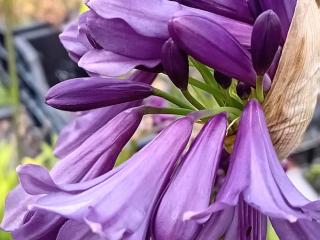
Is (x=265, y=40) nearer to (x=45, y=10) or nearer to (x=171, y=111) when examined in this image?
(x=171, y=111)

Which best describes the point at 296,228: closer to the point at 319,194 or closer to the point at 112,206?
the point at 112,206

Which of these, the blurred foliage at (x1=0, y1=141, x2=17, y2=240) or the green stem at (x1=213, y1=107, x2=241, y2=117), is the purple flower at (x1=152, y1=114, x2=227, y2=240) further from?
the blurred foliage at (x1=0, y1=141, x2=17, y2=240)

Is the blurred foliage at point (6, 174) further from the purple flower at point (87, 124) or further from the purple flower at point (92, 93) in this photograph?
the purple flower at point (92, 93)

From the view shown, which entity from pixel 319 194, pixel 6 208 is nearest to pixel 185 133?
pixel 6 208

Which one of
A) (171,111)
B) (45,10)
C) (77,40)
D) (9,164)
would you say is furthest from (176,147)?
(45,10)

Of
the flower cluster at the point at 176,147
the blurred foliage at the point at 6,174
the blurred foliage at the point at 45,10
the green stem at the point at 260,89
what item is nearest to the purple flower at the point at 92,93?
the flower cluster at the point at 176,147

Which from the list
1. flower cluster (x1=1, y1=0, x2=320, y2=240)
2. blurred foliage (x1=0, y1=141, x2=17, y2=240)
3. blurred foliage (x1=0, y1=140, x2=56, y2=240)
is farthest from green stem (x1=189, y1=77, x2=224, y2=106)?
blurred foliage (x1=0, y1=141, x2=17, y2=240)
